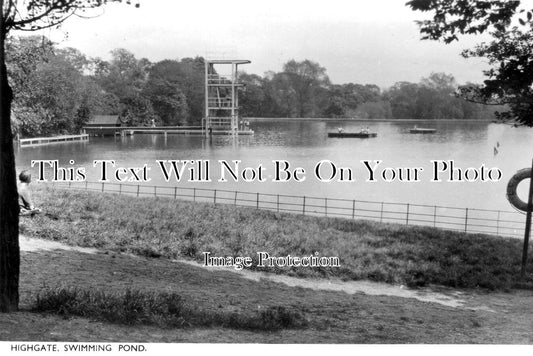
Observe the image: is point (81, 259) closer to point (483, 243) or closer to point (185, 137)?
point (185, 137)

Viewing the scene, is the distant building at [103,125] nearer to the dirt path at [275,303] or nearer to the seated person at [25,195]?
the seated person at [25,195]

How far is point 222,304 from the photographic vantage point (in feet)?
20.3

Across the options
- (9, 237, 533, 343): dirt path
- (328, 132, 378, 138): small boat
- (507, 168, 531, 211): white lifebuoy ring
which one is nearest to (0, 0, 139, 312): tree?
(9, 237, 533, 343): dirt path

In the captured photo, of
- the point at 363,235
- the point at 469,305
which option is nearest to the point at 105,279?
the point at 469,305

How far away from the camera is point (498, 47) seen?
7566mm

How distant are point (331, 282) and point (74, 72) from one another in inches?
189

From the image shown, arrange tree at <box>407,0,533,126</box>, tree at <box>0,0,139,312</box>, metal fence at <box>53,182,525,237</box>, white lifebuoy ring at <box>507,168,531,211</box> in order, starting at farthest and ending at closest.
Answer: white lifebuoy ring at <box>507,168,531,211</box> → metal fence at <box>53,182,525,237</box> → tree at <box>407,0,533,126</box> → tree at <box>0,0,139,312</box>

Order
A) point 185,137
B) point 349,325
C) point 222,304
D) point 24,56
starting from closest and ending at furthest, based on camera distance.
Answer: point 349,325 < point 222,304 < point 24,56 < point 185,137

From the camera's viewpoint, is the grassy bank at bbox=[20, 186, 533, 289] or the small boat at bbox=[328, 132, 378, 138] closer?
the small boat at bbox=[328, 132, 378, 138]

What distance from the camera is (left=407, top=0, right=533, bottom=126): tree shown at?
6.80 m

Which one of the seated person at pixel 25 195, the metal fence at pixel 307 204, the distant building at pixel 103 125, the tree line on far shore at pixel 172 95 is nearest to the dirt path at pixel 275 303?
the seated person at pixel 25 195

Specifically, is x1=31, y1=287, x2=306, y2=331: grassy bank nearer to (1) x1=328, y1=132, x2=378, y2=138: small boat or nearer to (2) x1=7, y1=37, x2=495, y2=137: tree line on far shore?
(2) x1=7, y1=37, x2=495, y2=137: tree line on far shore

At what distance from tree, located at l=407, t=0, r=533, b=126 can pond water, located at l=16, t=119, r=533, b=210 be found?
605 mm

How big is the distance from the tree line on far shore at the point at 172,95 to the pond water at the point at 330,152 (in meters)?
0.27
